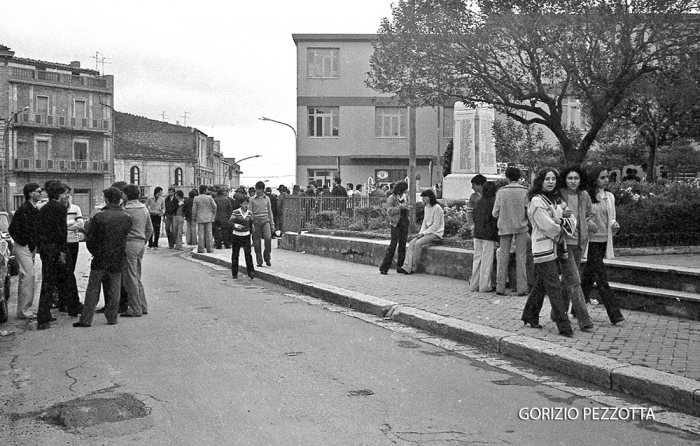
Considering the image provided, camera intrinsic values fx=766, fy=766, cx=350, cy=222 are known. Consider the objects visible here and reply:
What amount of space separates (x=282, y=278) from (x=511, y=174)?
16.8 ft

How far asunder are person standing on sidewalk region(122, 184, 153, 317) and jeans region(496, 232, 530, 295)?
16.6 ft

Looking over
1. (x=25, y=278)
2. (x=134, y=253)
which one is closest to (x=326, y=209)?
(x=134, y=253)

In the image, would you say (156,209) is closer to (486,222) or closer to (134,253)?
(134,253)

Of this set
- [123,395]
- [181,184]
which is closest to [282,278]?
[123,395]

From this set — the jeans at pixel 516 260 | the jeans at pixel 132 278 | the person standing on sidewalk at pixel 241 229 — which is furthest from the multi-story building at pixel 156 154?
the jeans at pixel 516 260

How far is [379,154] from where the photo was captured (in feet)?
143

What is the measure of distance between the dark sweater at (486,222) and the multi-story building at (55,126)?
56.0 meters

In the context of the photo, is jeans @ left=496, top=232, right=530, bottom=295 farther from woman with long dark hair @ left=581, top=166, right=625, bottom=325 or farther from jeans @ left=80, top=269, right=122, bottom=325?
jeans @ left=80, top=269, right=122, bottom=325

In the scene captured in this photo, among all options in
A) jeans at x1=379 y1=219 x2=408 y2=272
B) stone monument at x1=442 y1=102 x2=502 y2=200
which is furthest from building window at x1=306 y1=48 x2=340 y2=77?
jeans at x1=379 y1=219 x2=408 y2=272

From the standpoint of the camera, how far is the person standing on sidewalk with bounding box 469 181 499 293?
37.5ft

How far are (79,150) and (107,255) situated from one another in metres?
64.1

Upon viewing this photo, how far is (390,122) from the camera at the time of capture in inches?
1721

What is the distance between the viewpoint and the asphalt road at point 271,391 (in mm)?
5129

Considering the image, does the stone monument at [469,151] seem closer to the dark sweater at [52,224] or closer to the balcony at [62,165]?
the dark sweater at [52,224]
